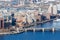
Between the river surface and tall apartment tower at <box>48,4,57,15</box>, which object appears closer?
the river surface

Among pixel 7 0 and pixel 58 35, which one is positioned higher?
pixel 7 0

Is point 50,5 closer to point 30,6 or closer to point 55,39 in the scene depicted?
point 30,6

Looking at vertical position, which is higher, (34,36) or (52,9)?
(52,9)

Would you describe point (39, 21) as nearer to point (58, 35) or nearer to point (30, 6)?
point (30, 6)

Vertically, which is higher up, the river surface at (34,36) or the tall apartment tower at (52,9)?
the tall apartment tower at (52,9)

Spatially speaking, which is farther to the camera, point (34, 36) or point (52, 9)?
point (52, 9)

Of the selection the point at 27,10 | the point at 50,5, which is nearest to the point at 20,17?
the point at 27,10

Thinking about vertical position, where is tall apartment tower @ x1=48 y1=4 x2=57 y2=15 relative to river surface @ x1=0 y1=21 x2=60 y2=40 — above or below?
above

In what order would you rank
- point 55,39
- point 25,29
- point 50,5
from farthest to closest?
point 50,5 < point 25,29 < point 55,39

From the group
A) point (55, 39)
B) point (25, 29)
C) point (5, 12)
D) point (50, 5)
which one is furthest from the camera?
point (50, 5)

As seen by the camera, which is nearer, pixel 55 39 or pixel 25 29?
pixel 55 39

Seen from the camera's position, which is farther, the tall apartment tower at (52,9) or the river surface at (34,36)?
the tall apartment tower at (52,9)
